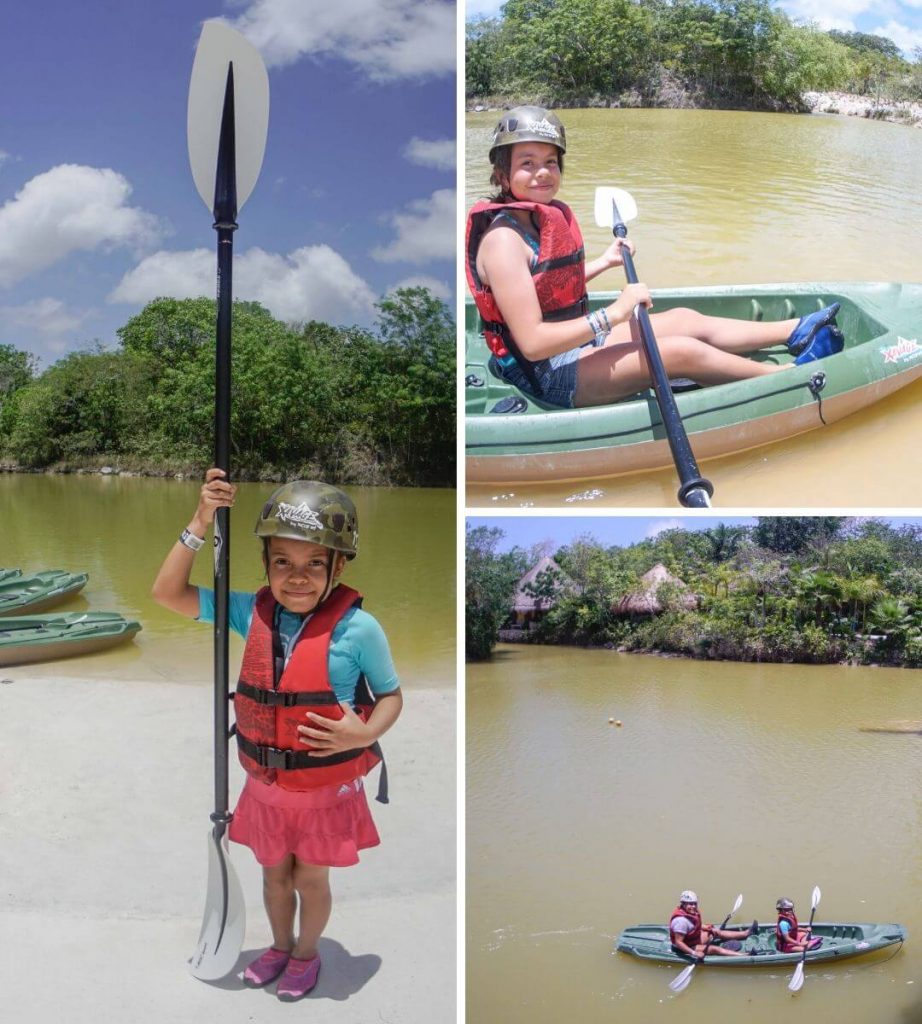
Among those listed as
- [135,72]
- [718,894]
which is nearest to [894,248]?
[718,894]

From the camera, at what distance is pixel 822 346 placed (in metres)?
2.12

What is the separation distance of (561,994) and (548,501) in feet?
3.32

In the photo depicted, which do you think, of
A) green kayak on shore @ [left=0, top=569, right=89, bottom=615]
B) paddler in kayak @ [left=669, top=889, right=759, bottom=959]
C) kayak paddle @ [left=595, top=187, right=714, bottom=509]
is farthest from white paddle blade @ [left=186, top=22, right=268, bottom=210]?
green kayak on shore @ [left=0, top=569, right=89, bottom=615]

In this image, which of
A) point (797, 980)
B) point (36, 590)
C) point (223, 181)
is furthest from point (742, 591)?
point (36, 590)

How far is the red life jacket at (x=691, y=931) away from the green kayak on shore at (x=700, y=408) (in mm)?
906

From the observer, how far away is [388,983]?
219 centimetres

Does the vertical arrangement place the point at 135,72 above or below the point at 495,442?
above

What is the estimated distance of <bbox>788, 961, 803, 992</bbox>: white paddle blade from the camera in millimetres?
2316

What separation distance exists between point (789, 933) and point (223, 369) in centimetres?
155

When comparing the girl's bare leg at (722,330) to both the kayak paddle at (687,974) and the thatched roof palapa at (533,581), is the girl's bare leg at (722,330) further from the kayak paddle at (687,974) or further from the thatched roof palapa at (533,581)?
the kayak paddle at (687,974)

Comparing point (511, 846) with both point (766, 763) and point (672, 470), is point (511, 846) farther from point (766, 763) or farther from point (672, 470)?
point (672, 470)

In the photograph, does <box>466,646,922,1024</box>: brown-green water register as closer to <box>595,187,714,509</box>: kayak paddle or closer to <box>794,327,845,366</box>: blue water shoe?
<box>595,187,714,509</box>: kayak paddle

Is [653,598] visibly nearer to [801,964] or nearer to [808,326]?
[808,326]

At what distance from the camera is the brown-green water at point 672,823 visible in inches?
92.4
